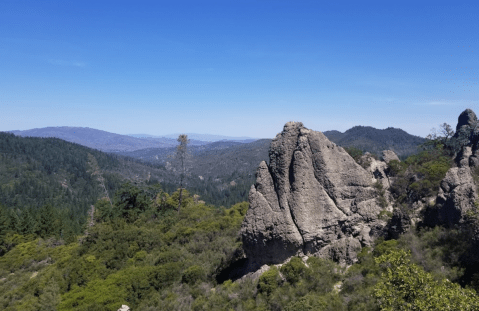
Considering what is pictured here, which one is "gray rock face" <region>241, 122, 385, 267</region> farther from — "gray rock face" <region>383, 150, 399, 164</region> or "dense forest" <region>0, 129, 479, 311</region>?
"gray rock face" <region>383, 150, 399, 164</region>

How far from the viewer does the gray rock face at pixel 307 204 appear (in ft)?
72.7

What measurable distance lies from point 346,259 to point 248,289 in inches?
307

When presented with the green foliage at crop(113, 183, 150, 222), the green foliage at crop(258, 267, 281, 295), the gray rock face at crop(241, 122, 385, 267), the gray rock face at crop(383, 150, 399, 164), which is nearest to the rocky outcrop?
the gray rock face at crop(241, 122, 385, 267)

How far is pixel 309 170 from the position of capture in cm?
2370

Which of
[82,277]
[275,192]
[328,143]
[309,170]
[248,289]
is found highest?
[328,143]

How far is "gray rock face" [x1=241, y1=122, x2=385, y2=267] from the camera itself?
22.2 meters

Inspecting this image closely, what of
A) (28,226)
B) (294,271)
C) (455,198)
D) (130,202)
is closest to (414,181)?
(455,198)

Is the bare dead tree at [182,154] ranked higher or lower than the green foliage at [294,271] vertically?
higher

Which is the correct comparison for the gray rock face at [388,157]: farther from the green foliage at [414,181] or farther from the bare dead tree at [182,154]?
the bare dead tree at [182,154]

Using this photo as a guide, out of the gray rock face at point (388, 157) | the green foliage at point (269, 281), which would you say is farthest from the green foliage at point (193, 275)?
the gray rock face at point (388, 157)

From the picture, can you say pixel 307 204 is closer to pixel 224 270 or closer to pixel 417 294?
pixel 224 270

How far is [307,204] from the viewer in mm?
→ 22797

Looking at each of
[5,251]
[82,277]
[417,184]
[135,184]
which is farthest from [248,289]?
[5,251]

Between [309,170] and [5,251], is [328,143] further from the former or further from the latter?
[5,251]
